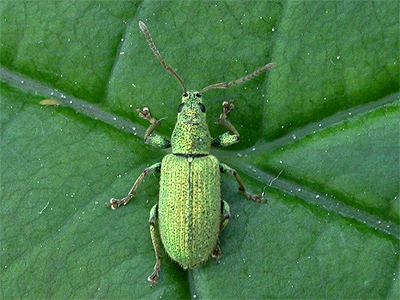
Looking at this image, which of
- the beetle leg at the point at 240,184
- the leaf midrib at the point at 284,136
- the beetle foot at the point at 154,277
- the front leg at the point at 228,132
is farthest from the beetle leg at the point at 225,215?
the beetle foot at the point at 154,277

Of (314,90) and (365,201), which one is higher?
(314,90)

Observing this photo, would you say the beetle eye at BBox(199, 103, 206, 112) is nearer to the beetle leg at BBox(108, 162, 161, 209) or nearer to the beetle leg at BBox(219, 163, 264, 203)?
the beetle leg at BBox(219, 163, 264, 203)

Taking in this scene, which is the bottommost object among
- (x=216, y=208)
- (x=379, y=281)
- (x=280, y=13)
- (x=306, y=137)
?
(x=379, y=281)

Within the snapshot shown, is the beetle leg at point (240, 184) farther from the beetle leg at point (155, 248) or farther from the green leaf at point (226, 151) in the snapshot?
the beetle leg at point (155, 248)

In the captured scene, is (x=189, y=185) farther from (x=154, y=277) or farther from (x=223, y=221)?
(x=154, y=277)

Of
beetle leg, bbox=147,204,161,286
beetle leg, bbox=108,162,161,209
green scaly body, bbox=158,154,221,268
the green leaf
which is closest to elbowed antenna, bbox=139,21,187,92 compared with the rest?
the green leaf

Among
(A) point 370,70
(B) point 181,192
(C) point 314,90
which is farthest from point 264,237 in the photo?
(A) point 370,70

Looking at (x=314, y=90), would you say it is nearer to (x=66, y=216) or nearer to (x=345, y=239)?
(x=345, y=239)
